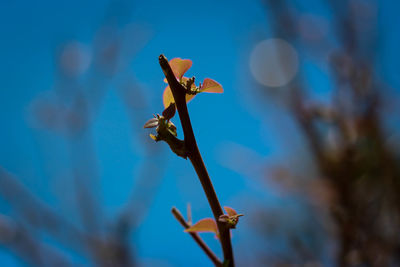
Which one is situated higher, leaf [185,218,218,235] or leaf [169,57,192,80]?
leaf [169,57,192,80]

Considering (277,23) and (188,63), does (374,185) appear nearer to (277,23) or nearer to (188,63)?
(277,23)

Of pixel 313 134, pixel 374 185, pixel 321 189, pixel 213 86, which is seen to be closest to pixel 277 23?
pixel 313 134

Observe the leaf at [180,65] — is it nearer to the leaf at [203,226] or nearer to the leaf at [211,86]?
the leaf at [211,86]

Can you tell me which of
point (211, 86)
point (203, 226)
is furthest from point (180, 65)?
point (203, 226)

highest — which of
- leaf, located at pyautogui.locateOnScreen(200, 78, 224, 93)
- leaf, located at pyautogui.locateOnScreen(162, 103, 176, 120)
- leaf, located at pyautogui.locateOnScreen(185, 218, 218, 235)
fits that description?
leaf, located at pyautogui.locateOnScreen(200, 78, 224, 93)

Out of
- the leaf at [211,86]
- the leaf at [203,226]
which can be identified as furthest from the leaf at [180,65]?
the leaf at [203,226]

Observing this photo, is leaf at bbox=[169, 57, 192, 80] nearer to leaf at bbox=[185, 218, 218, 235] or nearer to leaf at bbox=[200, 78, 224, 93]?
leaf at bbox=[200, 78, 224, 93]

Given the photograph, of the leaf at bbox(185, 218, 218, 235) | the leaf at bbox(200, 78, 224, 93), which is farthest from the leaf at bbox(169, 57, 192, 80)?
the leaf at bbox(185, 218, 218, 235)
